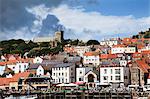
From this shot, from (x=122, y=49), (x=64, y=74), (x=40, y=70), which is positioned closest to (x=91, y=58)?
(x=122, y=49)

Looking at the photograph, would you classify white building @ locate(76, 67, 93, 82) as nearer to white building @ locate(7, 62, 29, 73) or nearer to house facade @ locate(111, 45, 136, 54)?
white building @ locate(7, 62, 29, 73)

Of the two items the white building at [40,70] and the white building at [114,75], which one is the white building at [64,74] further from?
the white building at [114,75]

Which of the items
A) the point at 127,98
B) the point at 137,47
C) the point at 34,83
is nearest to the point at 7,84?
the point at 34,83

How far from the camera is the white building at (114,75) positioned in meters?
19.0

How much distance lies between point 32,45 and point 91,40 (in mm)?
6588

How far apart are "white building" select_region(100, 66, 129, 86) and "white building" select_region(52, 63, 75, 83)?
6.67ft

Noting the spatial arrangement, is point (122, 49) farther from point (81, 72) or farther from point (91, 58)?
point (81, 72)

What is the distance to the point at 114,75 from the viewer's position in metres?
19.3

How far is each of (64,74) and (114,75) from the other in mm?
3040

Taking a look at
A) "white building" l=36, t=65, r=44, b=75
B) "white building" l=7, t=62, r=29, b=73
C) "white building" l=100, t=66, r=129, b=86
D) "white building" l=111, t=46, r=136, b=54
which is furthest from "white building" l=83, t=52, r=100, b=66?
"white building" l=100, t=66, r=129, b=86

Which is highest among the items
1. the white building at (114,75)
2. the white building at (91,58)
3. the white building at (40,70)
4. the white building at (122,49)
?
the white building at (122,49)

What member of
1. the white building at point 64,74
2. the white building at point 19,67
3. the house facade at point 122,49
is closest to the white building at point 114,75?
the white building at point 64,74

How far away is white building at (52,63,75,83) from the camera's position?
68.9 feet

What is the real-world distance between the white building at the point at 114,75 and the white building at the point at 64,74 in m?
2.03
